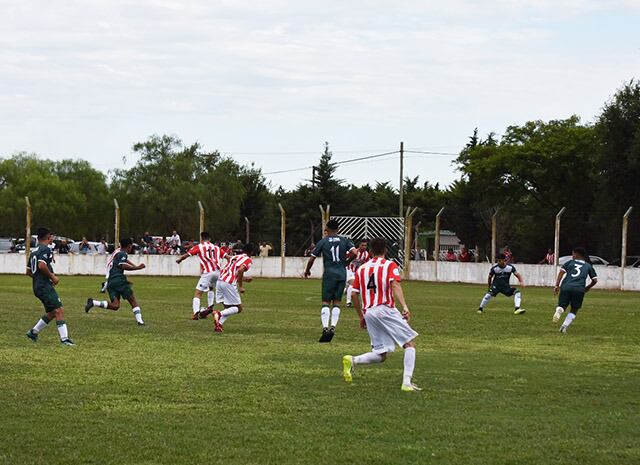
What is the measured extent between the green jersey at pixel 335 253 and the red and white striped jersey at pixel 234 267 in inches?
67.3

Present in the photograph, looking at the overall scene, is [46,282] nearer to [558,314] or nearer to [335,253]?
[335,253]

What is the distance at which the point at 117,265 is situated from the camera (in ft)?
71.1

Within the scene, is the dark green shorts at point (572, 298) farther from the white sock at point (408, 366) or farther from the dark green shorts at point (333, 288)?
the white sock at point (408, 366)

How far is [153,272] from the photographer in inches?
2082

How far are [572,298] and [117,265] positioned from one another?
355 inches

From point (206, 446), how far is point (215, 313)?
38.6ft

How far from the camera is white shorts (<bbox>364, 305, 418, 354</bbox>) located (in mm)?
12758

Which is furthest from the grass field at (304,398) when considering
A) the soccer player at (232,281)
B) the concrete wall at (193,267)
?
the concrete wall at (193,267)

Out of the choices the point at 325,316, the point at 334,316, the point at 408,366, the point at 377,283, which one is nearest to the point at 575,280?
the point at 334,316

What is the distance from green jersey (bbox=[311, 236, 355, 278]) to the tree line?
45.3 m

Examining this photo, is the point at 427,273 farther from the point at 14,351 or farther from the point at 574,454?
the point at 574,454

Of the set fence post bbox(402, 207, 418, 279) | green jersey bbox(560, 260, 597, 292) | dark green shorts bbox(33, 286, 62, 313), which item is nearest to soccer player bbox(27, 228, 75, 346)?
dark green shorts bbox(33, 286, 62, 313)

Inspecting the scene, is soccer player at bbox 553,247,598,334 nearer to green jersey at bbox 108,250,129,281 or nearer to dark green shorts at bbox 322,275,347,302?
dark green shorts at bbox 322,275,347,302

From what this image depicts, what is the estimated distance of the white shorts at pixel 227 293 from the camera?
2119 centimetres
